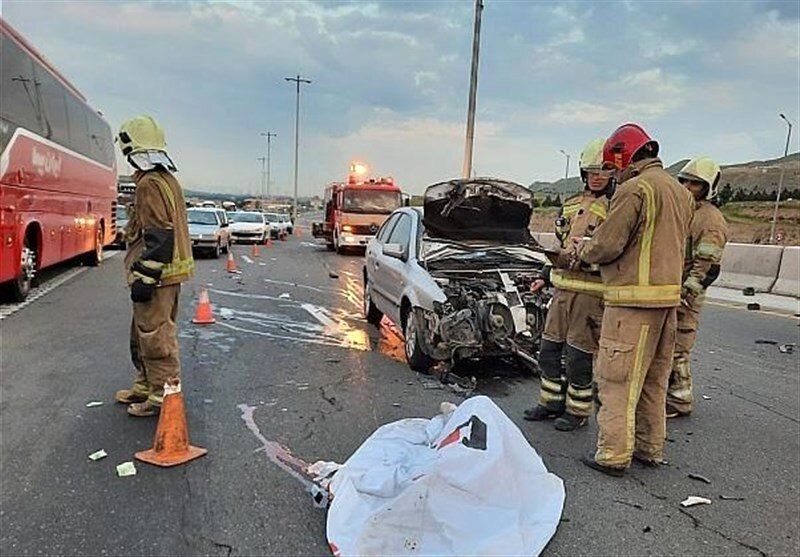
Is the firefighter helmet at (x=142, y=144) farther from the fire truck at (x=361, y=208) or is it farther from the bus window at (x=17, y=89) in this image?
the fire truck at (x=361, y=208)

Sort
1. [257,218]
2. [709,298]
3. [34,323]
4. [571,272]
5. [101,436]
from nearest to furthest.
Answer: [101,436] < [571,272] < [34,323] < [709,298] < [257,218]

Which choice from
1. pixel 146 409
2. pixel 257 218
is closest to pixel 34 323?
pixel 146 409

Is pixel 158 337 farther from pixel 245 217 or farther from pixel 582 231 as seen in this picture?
pixel 245 217

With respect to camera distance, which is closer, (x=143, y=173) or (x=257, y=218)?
(x=143, y=173)

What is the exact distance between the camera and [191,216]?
65.2 ft

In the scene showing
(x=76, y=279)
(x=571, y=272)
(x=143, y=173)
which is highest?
(x=143, y=173)

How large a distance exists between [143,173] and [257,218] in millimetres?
24346

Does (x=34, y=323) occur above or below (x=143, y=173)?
below

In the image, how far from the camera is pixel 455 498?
2.75m

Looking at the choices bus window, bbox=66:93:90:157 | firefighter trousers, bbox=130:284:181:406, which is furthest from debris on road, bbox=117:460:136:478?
bus window, bbox=66:93:90:157

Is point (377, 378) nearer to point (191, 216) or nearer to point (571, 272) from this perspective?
Answer: point (571, 272)

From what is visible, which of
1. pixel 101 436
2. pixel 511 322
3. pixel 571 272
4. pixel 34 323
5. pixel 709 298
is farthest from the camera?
pixel 709 298

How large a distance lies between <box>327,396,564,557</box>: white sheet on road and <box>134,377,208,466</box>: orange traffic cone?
114 cm

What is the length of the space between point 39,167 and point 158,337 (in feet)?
22.6
